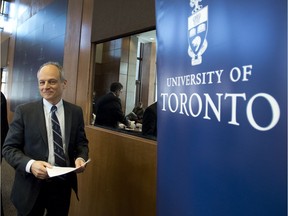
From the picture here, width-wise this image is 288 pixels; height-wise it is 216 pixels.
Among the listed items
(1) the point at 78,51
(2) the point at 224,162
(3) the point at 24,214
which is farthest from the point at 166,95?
(1) the point at 78,51

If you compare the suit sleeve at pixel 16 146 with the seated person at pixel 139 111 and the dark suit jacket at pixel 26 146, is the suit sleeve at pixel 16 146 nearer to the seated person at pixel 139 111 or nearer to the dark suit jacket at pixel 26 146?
the dark suit jacket at pixel 26 146

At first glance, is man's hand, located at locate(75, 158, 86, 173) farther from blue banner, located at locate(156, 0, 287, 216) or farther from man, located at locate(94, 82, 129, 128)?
man, located at locate(94, 82, 129, 128)

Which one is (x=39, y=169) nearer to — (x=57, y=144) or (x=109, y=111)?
(x=57, y=144)

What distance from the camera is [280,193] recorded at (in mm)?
705

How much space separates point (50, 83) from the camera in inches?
70.9

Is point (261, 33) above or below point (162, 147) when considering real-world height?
above

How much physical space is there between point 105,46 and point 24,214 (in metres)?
1.93

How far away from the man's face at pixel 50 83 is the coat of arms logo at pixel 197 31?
1081 mm

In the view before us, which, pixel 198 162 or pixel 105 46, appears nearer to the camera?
pixel 198 162

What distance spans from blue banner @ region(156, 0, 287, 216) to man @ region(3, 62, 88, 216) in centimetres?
79

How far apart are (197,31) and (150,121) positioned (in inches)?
49.7

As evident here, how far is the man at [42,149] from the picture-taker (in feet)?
5.60

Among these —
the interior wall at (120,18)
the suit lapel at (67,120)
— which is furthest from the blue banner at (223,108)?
the interior wall at (120,18)

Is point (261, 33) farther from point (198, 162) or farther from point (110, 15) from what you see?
point (110, 15)
